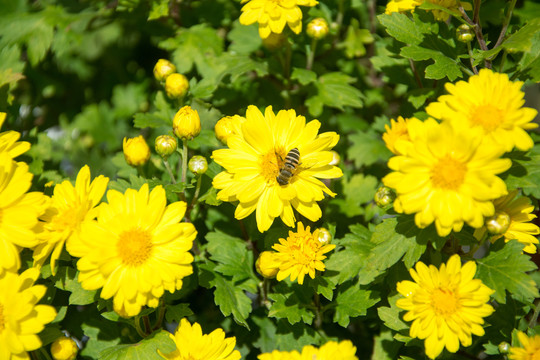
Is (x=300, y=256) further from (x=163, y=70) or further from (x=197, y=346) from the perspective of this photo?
(x=163, y=70)

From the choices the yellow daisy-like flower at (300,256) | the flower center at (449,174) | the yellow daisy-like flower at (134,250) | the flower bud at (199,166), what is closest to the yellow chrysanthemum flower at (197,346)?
the yellow daisy-like flower at (134,250)

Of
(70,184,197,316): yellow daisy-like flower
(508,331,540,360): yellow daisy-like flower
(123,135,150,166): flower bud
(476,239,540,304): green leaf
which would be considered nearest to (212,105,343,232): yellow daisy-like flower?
(70,184,197,316): yellow daisy-like flower

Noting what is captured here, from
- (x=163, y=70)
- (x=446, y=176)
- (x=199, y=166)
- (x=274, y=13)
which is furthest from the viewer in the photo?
(x=163, y=70)

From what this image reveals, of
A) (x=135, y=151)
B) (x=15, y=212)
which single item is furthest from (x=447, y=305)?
(x=15, y=212)

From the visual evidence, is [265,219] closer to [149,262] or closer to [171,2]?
[149,262]

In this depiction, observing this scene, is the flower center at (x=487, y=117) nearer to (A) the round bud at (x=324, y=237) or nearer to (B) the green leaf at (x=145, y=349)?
(A) the round bud at (x=324, y=237)
